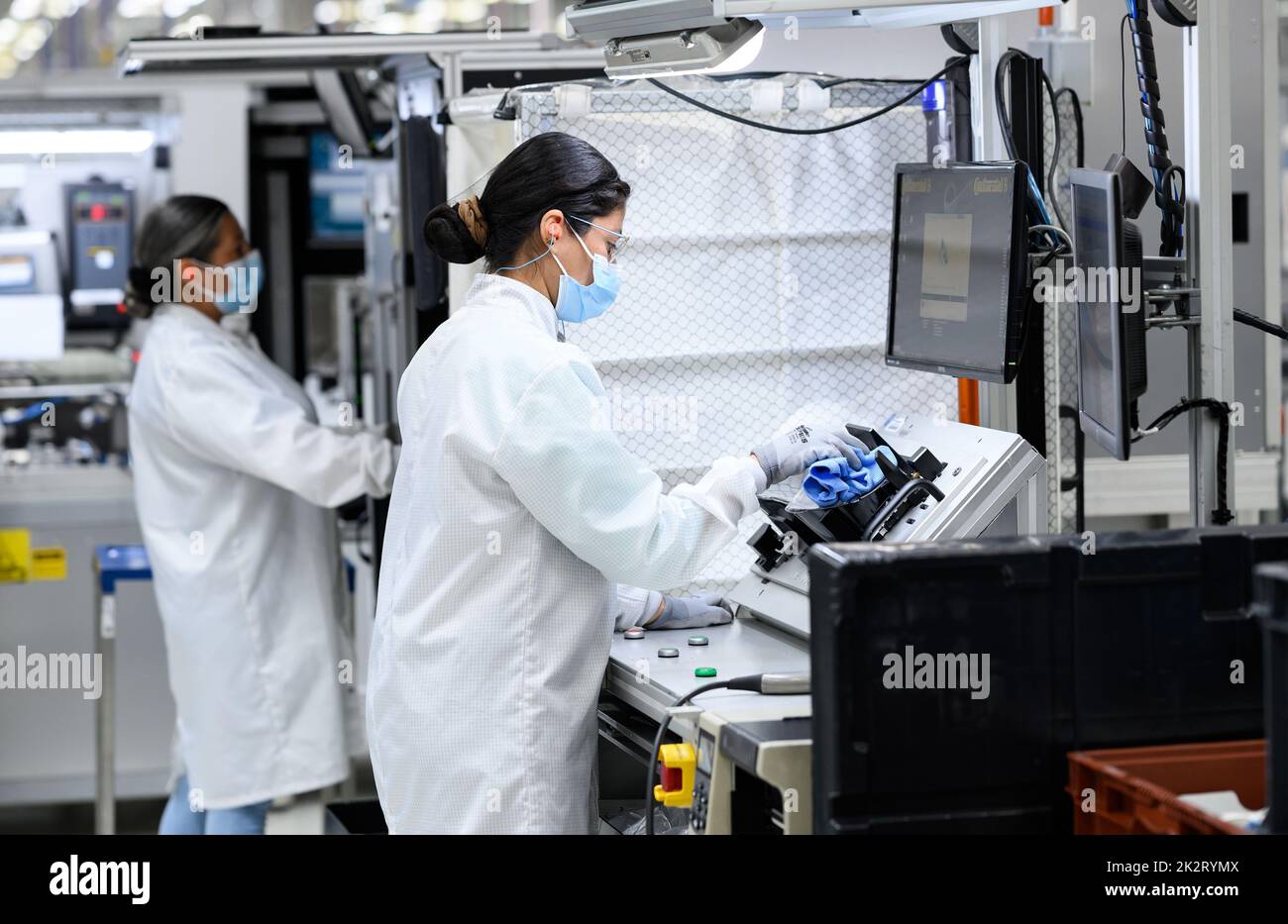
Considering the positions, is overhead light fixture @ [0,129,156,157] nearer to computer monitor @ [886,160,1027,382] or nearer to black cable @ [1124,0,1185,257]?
computer monitor @ [886,160,1027,382]

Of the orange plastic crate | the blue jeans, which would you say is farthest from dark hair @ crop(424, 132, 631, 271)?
the blue jeans

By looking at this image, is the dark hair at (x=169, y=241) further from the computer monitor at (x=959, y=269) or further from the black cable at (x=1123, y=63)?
the black cable at (x=1123, y=63)

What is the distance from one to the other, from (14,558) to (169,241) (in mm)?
1324

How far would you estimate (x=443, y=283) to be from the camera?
3.14m

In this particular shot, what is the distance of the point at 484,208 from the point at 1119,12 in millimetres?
1667

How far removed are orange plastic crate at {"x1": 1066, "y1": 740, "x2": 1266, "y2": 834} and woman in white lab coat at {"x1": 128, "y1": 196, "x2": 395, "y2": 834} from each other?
2139 millimetres

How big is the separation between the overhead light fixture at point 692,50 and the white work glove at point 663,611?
83 centimetres

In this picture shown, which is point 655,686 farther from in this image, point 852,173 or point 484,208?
point 852,173

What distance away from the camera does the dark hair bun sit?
7.19ft

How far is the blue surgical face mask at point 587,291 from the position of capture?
220 cm

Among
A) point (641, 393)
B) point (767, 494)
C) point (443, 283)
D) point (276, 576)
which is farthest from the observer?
point (276, 576)

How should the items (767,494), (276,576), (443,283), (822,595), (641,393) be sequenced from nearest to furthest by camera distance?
(822,595) → (767,494) → (641,393) → (443,283) → (276,576)
